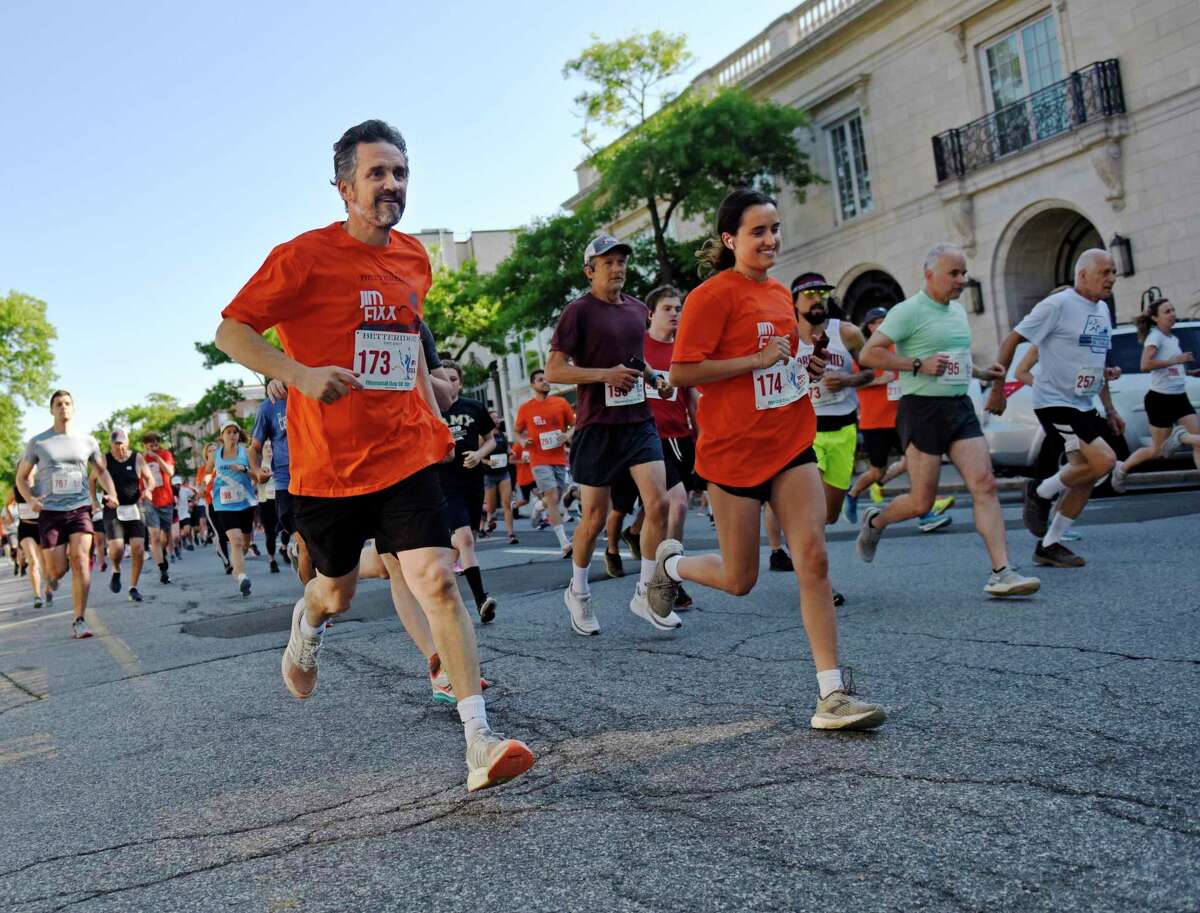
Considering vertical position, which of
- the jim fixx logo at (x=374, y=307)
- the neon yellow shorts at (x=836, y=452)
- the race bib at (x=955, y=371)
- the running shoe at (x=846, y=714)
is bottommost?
the running shoe at (x=846, y=714)

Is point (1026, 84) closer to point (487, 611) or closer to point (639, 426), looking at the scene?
point (639, 426)

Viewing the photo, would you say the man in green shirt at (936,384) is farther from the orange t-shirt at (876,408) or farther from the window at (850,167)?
the window at (850,167)

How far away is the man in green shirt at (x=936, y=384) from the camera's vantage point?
657 centimetres

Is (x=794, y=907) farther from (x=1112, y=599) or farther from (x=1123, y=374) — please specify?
(x=1123, y=374)

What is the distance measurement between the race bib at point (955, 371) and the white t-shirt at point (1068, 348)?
879 mm

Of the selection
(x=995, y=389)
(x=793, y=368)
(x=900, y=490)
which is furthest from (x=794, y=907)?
(x=900, y=490)

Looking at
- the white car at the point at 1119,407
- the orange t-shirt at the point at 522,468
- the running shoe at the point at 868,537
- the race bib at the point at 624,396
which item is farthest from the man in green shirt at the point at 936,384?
the orange t-shirt at the point at 522,468

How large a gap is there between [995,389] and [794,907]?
18.3 feet

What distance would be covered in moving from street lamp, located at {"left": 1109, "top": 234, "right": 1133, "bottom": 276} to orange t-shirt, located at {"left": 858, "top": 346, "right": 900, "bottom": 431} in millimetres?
11913

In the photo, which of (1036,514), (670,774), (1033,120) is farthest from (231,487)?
(1033,120)

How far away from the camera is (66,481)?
9930 mm

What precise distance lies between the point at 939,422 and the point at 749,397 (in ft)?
8.70

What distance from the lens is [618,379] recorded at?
20.7 feet

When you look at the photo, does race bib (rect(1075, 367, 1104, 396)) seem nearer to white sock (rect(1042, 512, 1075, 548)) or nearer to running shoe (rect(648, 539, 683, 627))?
white sock (rect(1042, 512, 1075, 548))
